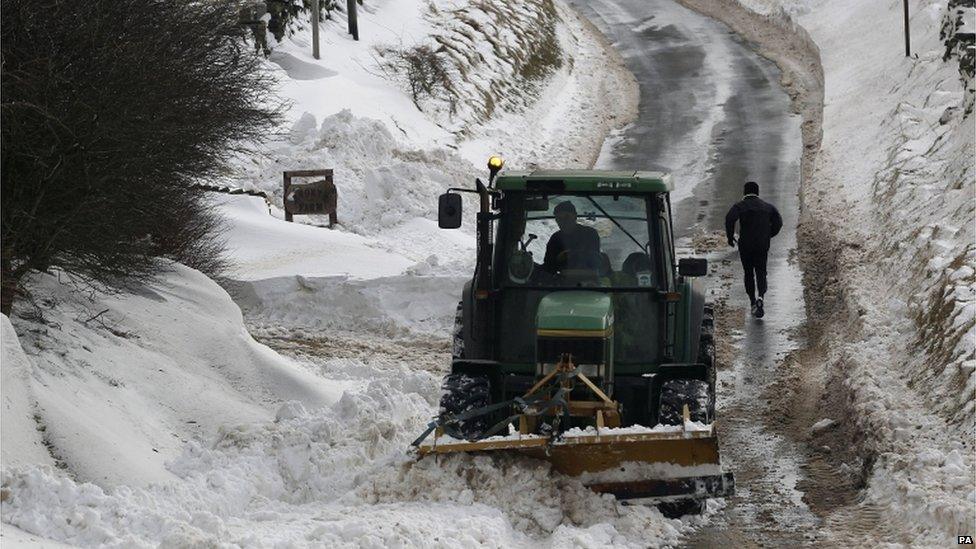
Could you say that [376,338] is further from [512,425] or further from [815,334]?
[512,425]

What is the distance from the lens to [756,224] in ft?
52.6

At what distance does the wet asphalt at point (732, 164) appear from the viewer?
391 inches

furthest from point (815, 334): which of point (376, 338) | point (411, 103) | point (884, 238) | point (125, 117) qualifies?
point (411, 103)

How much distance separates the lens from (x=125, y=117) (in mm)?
9836

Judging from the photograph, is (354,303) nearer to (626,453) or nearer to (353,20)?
(626,453)

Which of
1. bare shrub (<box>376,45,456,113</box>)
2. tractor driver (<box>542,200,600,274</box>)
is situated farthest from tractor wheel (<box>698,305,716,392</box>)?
bare shrub (<box>376,45,456,113</box>)

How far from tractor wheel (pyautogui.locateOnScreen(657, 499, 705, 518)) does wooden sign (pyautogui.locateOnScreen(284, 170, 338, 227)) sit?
1238 cm

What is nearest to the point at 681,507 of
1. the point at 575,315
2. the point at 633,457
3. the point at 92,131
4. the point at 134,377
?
the point at 633,457

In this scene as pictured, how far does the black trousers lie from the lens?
15898mm

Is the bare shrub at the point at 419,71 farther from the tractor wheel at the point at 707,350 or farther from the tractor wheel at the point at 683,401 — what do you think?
the tractor wheel at the point at 683,401

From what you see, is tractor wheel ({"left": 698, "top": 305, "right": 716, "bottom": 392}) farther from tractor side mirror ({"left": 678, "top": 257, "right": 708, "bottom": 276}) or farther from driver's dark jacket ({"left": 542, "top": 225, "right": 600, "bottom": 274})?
driver's dark jacket ({"left": 542, "top": 225, "right": 600, "bottom": 274})

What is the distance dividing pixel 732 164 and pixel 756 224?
9323mm

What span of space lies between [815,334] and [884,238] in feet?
11.2

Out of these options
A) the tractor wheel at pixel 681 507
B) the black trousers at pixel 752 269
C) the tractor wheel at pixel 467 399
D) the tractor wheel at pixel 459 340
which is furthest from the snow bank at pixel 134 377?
the black trousers at pixel 752 269
